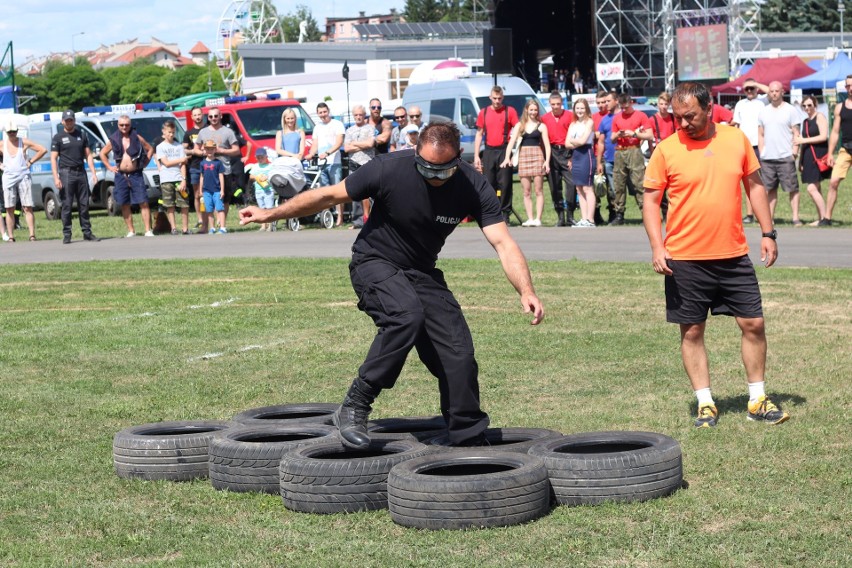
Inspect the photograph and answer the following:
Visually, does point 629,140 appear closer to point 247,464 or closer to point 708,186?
point 708,186

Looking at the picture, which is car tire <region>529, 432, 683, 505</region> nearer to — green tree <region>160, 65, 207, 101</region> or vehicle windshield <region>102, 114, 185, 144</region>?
vehicle windshield <region>102, 114, 185, 144</region>

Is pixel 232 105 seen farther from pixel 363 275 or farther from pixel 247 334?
pixel 363 275

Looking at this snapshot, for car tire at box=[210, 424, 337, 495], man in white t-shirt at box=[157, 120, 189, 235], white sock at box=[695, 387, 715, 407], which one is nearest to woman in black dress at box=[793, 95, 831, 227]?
man in white t-shirt at box=[157, 120, 189, 235]

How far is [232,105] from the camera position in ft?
89.2

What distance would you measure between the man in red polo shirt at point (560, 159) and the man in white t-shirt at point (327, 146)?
3966 mm

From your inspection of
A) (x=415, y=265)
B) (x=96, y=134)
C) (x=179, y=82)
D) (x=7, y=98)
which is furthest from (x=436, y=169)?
(x=179, y=82)

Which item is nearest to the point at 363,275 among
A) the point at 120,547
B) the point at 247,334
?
the point at 120,547

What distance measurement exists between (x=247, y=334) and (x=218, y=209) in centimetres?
1039

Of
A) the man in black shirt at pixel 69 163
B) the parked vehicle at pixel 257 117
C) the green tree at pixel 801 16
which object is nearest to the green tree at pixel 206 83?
the green tree at pixel 801 16

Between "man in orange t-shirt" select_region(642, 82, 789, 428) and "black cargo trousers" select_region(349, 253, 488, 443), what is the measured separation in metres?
1.57

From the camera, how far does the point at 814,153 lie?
57.5 ft

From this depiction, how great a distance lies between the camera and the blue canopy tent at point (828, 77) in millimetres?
45875

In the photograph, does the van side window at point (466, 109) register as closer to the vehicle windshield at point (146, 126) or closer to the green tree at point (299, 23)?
the vehicle windshield at point (146, 126)

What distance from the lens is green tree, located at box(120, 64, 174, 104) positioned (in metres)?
127
